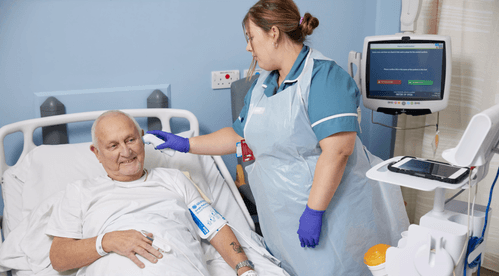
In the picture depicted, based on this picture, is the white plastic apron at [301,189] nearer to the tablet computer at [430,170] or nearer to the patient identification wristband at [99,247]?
the tablet computer at [430,170]

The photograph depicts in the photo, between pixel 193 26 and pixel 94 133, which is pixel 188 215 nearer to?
pixel 94 133

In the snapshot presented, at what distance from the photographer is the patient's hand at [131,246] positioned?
54.2 inches

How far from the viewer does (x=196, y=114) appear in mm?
2291

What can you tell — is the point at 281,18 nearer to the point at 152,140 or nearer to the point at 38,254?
the point at 152,140

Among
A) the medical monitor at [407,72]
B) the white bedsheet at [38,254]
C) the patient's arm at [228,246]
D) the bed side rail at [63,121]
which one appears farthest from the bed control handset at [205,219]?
the medical monitor at [407,72]

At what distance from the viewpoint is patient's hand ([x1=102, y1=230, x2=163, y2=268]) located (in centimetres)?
138

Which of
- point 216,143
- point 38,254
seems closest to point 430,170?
point 216,143

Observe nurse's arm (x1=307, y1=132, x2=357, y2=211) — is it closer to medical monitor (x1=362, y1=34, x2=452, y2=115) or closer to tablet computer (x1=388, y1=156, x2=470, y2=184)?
tablet computer (x1=388, y1=156, x2=470, y2=184)

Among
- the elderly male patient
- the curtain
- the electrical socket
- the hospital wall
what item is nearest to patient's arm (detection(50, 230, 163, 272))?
the elderly male patient

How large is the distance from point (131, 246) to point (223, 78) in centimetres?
116

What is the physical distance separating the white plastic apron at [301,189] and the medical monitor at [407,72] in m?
0.70

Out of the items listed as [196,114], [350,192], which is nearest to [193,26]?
[196,114]

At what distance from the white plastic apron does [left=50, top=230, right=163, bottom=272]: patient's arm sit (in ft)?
1.60

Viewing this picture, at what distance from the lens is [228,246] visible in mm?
1618
